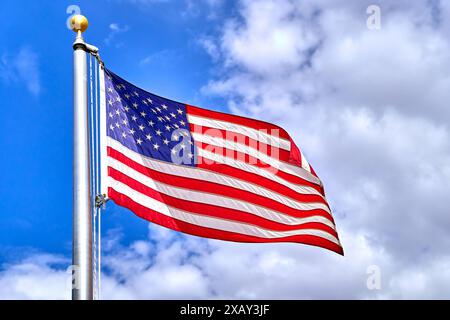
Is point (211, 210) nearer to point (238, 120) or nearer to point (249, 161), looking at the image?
point (249, 161)

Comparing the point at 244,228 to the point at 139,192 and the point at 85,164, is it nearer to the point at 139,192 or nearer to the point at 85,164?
the point at 139,192

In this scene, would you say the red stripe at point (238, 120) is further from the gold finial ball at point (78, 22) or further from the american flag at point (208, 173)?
the gold finial ball at point (78, 22)

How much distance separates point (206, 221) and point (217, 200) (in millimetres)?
745

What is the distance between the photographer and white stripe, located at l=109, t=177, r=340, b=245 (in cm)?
1434

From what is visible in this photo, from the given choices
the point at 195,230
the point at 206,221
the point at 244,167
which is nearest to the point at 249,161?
the point at 244,167

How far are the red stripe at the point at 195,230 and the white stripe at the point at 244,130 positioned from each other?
2.62m

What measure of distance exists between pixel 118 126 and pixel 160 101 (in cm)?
192

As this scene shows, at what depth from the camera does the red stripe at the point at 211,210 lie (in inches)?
569

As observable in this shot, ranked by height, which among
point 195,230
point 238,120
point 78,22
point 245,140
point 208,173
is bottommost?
point 195,230

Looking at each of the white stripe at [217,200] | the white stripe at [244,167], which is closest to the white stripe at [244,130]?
the white stripe at [244,167]

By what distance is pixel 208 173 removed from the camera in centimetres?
1686
